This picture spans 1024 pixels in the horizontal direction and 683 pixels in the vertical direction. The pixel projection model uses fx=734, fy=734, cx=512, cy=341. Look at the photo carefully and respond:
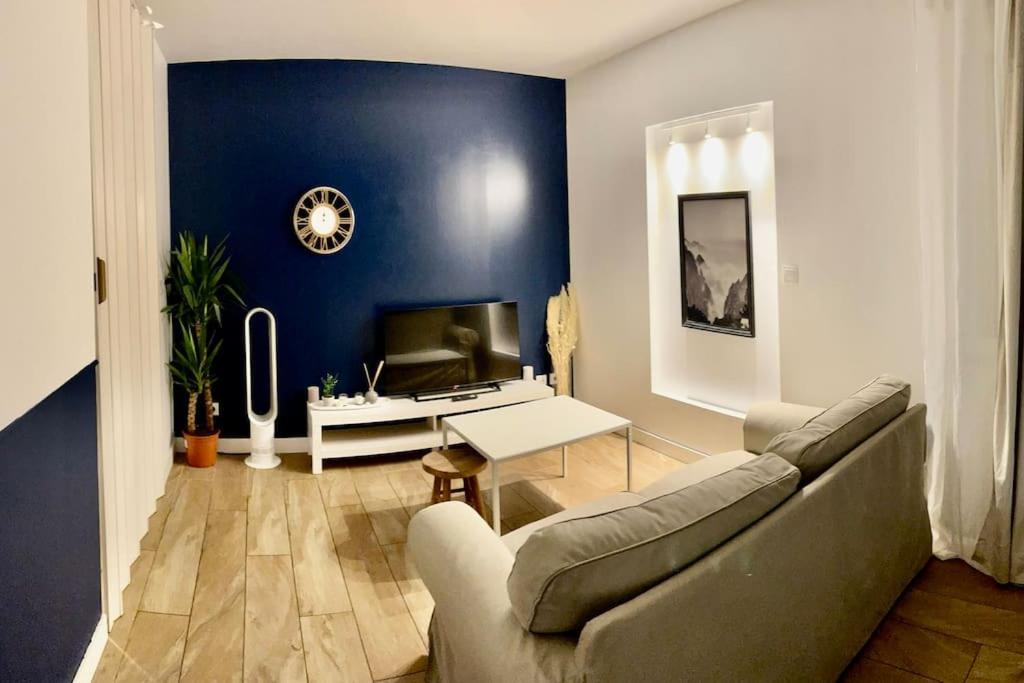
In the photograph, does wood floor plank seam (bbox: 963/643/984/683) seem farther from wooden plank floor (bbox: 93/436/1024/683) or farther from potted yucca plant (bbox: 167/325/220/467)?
potted yucca plant (bbox: 167/325/220/467)

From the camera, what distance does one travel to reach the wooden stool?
353 centimetres

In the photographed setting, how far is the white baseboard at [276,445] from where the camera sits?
5094 mm

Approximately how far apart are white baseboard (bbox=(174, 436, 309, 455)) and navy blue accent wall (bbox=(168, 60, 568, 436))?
6cm

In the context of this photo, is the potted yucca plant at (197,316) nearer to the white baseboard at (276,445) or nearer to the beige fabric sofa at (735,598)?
the white baseboard at (276,445)

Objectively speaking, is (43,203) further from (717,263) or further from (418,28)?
(717,263)

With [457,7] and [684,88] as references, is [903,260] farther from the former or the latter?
[457,7]

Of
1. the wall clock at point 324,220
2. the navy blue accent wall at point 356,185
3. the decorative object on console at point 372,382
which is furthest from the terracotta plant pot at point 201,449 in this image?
the wall clock at point 324,220

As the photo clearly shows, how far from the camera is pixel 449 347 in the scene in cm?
531

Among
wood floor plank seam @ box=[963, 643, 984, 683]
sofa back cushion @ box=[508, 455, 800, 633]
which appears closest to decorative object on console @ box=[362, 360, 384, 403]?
sofa back cushion @ box=[508, 455, 800, 633]

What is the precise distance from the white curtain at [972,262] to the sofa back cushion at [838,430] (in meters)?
0.42

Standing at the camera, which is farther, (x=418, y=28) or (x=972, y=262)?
(x=418, y=28)

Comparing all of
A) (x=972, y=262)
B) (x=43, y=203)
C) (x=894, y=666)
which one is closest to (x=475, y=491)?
(x=894, y=666)

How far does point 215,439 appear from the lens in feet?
15.7

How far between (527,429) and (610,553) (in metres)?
2.19
